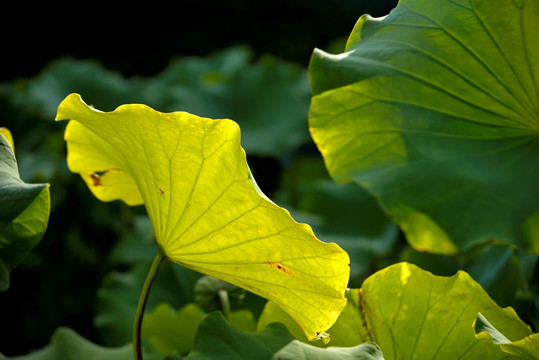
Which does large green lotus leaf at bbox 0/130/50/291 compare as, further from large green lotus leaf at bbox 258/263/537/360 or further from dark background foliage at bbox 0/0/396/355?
dark background foliage at bbox 0/0/396/355

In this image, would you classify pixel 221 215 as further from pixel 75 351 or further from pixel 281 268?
pixel 75 351

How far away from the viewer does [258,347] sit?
1.65ft

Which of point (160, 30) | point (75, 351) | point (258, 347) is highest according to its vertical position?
point (258, 347)

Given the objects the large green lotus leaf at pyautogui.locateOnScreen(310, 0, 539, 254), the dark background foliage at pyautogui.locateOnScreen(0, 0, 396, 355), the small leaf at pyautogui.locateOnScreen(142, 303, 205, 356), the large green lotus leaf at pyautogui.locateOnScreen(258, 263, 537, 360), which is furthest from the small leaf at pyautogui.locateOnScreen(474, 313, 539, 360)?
the dark background foliage at pyautogui.locateOnScreen(0, 0, 396, 355)

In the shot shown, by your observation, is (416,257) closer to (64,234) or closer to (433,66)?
(433,66)

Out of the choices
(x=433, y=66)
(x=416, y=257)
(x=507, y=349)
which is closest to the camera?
(x=507, y=349)

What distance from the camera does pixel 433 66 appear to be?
66 centimetres

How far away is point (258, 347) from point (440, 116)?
0.33 m

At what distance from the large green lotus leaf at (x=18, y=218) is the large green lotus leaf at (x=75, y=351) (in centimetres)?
24

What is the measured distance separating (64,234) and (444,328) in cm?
150

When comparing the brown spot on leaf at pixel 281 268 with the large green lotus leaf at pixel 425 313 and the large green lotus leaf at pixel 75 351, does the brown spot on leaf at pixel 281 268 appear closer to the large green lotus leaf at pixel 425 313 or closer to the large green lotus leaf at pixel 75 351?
the large green lotus leaf at pixel 425 313

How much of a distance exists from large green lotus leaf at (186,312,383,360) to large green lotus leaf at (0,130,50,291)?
148 mm

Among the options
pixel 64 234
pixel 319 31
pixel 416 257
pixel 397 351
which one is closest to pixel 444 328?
pixel 397 351

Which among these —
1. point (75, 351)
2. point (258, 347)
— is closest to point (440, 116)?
point (258, 347)
